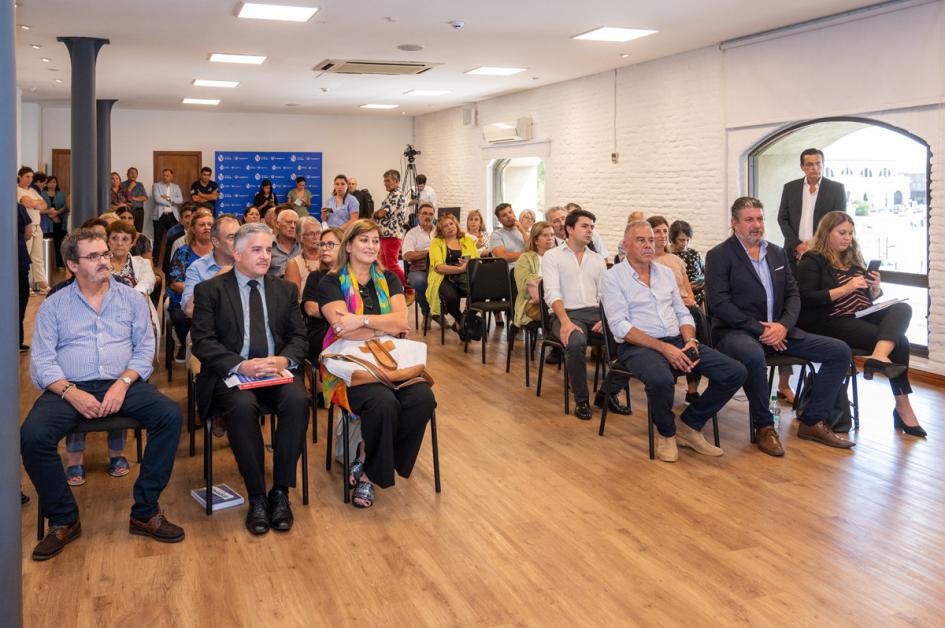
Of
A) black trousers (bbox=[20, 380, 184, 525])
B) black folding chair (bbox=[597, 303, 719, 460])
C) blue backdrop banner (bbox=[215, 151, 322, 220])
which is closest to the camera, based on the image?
black trousers (bbox=[20, 380, 184, 525])

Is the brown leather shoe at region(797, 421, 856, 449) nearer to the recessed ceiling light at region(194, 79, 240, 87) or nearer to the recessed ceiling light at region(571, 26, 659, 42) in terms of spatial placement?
the recessed ceiling light at region(571, 26, 659, 42)

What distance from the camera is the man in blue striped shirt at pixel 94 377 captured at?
371cm

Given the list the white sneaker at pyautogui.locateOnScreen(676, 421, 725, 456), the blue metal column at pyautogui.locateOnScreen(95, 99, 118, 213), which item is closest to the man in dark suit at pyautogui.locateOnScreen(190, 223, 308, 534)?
the white sneaker at pyautogui.locateOnScreen(676, 421, 725, 456)

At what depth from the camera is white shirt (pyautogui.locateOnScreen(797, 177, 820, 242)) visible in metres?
7.42

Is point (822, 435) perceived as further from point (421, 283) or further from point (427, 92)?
point (427, 92)

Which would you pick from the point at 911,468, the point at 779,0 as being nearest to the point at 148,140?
the point at 779,0

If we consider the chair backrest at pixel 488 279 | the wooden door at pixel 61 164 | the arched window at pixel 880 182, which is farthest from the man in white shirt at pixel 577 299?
the wooden door at pixel 61 164

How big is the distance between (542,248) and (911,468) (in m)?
3.36

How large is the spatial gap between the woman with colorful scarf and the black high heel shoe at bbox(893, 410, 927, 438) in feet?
10.3

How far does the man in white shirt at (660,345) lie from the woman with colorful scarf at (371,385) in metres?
1.33

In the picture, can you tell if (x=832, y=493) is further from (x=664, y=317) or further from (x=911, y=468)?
(x=664, y=317)

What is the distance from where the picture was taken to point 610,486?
4547 mm

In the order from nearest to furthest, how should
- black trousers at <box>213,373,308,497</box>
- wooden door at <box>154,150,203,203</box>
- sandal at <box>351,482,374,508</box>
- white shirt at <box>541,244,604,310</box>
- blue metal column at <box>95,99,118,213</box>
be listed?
black trousers at <box>213,373,308,497</box>, sandal at <box>351,482,374,508</box>, white shirt at <box>541,244,604,310</box>, blue metal column at <box>95,99,118,213</box>, wooden door at <box>154,150,203,203</box>

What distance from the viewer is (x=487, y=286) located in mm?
7875
